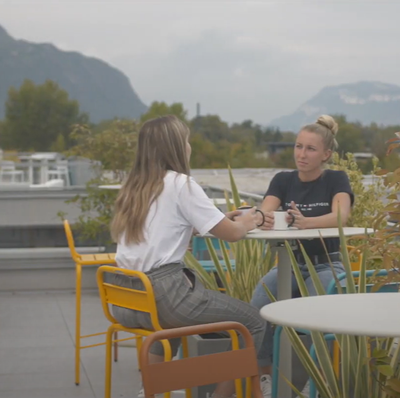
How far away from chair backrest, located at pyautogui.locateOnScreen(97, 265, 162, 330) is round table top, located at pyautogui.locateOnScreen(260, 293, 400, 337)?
106 centimetres

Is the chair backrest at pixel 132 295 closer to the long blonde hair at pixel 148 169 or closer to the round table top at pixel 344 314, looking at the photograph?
the long blonde hair at pixel 148 169

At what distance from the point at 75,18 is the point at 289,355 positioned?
5520 millimetres

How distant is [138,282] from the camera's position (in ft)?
9.82

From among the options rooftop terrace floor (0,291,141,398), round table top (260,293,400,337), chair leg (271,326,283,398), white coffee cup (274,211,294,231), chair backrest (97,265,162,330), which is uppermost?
white coffee cup (274,211,294,231)

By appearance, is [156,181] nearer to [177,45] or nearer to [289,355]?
[289,355]

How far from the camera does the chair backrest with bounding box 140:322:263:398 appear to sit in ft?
5.73

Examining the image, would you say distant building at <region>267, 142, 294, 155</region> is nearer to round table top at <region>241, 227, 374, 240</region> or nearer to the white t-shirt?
round table top at <region>241, 227, 374, 240</region>

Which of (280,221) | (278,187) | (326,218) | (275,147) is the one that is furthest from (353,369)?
(275,147)

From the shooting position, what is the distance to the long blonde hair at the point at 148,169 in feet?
9.90

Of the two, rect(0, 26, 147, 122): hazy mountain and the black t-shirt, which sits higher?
rect(0, 26, 147, 122): hazy mountain

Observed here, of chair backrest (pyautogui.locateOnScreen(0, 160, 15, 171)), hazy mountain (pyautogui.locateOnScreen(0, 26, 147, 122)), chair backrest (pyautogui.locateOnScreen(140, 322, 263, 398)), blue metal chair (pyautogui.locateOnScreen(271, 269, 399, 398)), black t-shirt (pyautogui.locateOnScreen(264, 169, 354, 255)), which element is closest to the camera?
chair backrest (pyautogui.locateOnScreen(140, 322, 263, 398))

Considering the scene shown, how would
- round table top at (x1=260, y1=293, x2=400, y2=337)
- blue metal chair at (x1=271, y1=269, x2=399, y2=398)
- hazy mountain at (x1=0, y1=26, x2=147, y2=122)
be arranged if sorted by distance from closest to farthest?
round table top at (x1=260, y1=293, x2=400, y2=337)
blue metal chair at (x1=271, y1=269, x2=399, y2=398)
hazy mountain at (x1=0, y1=26, x2=147, y2=122)

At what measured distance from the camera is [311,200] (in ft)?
12.0

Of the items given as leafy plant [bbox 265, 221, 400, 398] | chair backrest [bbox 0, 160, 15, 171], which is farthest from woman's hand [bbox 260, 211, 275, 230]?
chair backrest [bbox 0, 160, 15, 171]
